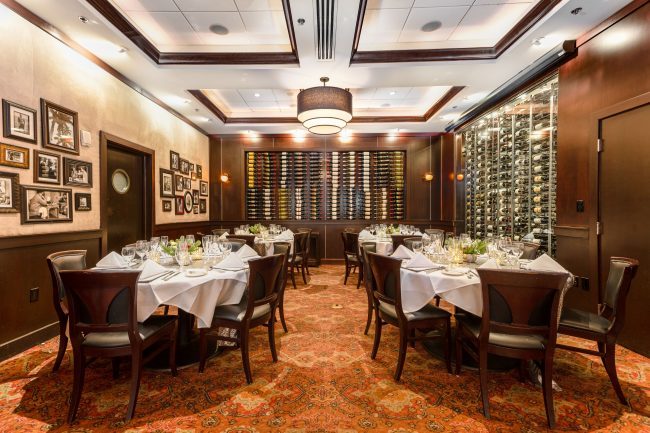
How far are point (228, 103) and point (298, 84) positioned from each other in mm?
2331

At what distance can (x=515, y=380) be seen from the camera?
252cm

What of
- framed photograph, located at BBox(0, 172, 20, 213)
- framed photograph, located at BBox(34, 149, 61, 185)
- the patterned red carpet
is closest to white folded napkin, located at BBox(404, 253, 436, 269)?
the patterned red carpet

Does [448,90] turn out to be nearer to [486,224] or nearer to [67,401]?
[486,224]

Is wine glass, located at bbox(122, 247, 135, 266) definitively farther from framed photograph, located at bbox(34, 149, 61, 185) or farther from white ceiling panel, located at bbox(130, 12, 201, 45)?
white ceiling panel, located at bbox(130, 12, 201, 45)

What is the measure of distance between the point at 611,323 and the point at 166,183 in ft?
20.9

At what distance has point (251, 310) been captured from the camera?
8.08 ft

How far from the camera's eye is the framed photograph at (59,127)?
3420mm

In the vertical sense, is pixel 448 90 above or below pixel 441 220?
above

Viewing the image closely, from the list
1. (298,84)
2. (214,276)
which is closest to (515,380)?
(214,276)

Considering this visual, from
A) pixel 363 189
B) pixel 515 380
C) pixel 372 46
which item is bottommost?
pixel 515 380

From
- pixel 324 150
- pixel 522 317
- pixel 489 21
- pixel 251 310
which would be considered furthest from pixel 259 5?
pixel 324 150

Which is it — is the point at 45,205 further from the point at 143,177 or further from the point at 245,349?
the point at 245,349

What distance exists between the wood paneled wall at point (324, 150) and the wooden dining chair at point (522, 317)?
241 inches

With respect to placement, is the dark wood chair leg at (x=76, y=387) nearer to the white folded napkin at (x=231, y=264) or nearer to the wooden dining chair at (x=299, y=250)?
the white folded napkin at (x=231, y=264)
